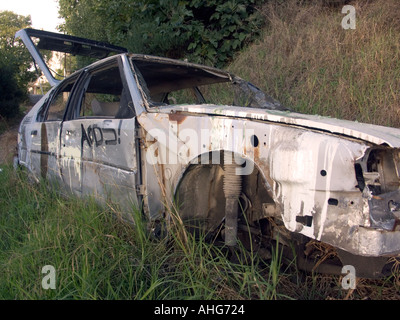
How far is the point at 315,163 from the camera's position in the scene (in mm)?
1581

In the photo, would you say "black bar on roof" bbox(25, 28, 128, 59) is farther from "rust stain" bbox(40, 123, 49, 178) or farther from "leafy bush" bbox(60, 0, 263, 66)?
"leafy bush" bbox(60, 0, 263, 66)

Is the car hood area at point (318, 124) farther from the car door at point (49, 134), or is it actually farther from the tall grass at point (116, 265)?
the car door at point (49, 134)

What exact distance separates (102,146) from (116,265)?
1101mm

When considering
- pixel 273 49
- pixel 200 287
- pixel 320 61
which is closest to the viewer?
pixel 200 287

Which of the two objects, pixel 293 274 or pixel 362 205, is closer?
pixel 362 205

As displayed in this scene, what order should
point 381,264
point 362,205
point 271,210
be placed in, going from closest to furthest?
point 362,205, point 381,264, point 271,210

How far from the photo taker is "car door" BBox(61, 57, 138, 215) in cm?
253

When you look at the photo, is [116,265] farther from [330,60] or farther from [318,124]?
[330,60]

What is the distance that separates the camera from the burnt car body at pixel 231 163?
60.4 inches

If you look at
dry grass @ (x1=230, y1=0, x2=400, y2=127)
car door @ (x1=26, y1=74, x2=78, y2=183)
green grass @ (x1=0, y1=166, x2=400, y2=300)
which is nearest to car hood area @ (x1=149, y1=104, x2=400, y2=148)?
green grass @ (x1=0, y1=166, x2=400, y2=300)

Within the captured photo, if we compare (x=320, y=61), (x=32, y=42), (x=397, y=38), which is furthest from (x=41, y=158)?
(x=397, y=38)

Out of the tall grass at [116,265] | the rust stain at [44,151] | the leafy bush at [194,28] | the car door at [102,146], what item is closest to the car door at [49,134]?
the rust stain at [44,151]

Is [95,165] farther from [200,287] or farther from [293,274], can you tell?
[293,274]

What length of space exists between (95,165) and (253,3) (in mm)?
5760
